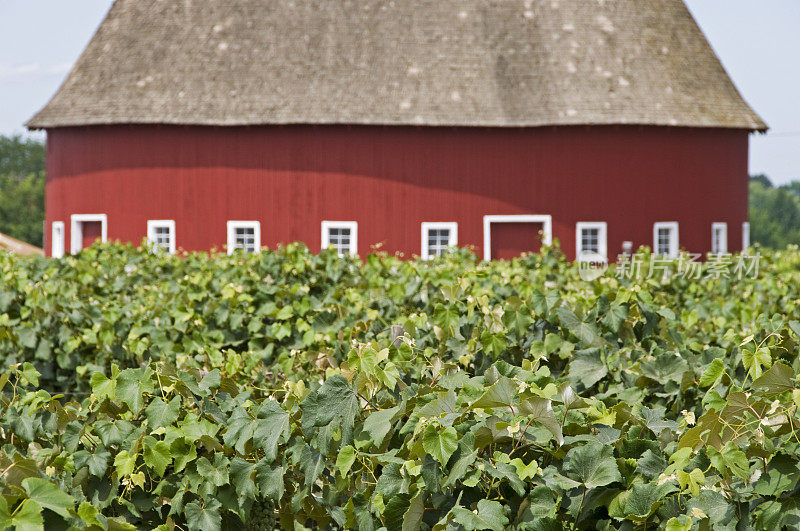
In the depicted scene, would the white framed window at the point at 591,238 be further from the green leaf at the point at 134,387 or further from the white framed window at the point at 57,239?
the green leaf at the point at 134,387

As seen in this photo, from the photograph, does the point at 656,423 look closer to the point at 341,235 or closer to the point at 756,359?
the point at 756,359

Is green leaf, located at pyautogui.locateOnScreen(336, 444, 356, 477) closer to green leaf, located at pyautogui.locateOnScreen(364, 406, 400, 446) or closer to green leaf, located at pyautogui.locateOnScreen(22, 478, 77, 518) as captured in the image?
green leaf, located at pyautogui.locateOnScreen(364, 406, 400, 446)

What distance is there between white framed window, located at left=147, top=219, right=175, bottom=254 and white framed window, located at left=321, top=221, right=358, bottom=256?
458 centimetres

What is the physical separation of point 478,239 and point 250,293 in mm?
19137

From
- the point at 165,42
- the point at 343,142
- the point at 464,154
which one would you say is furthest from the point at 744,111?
the point at 165,42

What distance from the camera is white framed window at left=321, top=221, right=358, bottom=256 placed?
27891mm

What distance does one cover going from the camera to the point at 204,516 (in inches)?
149

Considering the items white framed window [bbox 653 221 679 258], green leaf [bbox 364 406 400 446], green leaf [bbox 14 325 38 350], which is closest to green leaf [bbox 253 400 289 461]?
green leaf [bbox 364 406 400 446]

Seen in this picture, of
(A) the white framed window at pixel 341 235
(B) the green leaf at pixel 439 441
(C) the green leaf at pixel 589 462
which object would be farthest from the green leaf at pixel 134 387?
(A) the white framed window at pixel 341 235

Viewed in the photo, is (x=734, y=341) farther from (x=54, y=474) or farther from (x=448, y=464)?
(x=54, y=474)

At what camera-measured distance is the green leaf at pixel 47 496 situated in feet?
8.48

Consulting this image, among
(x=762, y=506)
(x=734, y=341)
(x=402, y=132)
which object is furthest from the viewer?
(x=402, y=132)

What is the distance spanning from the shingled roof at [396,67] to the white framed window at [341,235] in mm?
3016

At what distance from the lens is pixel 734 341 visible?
20.6ft
